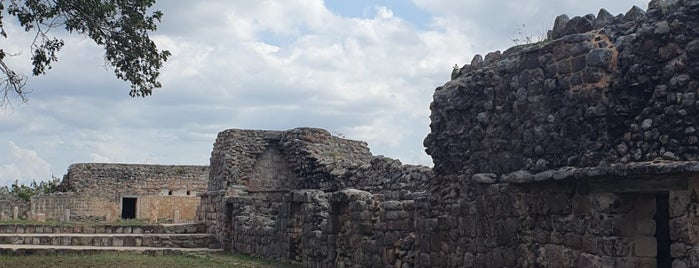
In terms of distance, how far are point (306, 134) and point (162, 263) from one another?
8.65 meters

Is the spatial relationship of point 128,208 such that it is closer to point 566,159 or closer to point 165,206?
point 165,206

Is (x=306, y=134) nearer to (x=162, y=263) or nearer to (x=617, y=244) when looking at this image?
(x=162, y=263)

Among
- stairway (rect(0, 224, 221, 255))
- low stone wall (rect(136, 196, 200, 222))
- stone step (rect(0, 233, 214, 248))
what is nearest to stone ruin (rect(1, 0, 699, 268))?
stairway (rect(0, 224, 221, 255))

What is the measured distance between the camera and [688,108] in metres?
7.34

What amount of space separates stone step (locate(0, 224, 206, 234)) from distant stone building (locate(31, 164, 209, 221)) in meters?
11.6

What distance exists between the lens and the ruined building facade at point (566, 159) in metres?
7.49

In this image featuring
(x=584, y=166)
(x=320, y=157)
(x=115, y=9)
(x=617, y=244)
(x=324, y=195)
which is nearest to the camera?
(x=617, y=244)

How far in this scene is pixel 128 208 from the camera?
39312 millimetres

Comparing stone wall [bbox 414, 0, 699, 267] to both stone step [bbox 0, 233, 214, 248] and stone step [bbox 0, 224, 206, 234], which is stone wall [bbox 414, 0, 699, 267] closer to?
stone step [bbox 0, 233, 214, 248]

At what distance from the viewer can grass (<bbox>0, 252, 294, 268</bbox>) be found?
16766 mm

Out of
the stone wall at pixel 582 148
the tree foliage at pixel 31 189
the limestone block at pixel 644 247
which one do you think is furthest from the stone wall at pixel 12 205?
the limestone block at pixel 644 247

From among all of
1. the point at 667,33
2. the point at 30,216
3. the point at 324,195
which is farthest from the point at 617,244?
the point at 30,216

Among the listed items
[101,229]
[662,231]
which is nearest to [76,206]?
[101,229]

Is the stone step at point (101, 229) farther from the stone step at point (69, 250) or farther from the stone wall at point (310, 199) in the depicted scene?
the stone step at point (69, 250)
